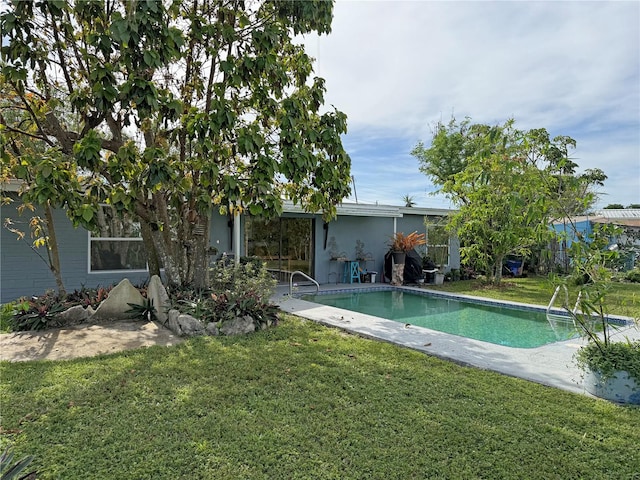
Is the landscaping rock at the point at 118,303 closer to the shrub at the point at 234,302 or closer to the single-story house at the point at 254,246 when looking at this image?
the shrub at the point at 234,302

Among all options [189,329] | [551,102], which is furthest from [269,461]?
[551,102]

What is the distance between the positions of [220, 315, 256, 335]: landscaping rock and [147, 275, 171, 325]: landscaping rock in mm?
1223

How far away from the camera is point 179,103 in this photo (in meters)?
5.58

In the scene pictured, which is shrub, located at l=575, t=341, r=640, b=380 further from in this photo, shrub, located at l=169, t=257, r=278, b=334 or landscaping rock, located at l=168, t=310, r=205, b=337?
landscaping rock, located at l=168, t=310, r=205, b=337

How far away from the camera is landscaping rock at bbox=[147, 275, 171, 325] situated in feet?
22.8

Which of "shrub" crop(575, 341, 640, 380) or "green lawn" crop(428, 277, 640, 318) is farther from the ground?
"shrub" crop(575, 341, 640, 380)

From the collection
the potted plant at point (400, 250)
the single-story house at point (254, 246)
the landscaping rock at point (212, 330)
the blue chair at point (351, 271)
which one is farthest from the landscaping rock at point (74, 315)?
the potted plant at point (400, 250)

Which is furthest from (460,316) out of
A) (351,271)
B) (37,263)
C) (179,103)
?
(37,263)

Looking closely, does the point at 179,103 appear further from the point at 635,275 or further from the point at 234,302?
the point at 635,275

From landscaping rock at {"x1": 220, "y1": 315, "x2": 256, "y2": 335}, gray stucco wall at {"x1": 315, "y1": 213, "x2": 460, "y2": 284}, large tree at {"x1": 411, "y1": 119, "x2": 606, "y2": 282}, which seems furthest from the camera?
gray stucco wall at {"x1": 315, "y1": 213, "x2": 460, "y2": 284}

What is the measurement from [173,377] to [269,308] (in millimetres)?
2933

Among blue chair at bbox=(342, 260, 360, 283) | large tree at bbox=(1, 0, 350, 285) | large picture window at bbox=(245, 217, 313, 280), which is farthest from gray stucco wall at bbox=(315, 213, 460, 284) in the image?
large tree at bbox=(1, 0, 350, 285)

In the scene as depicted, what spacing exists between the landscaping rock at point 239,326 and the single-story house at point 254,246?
293cm

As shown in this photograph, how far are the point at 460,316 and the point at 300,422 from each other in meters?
7.43
